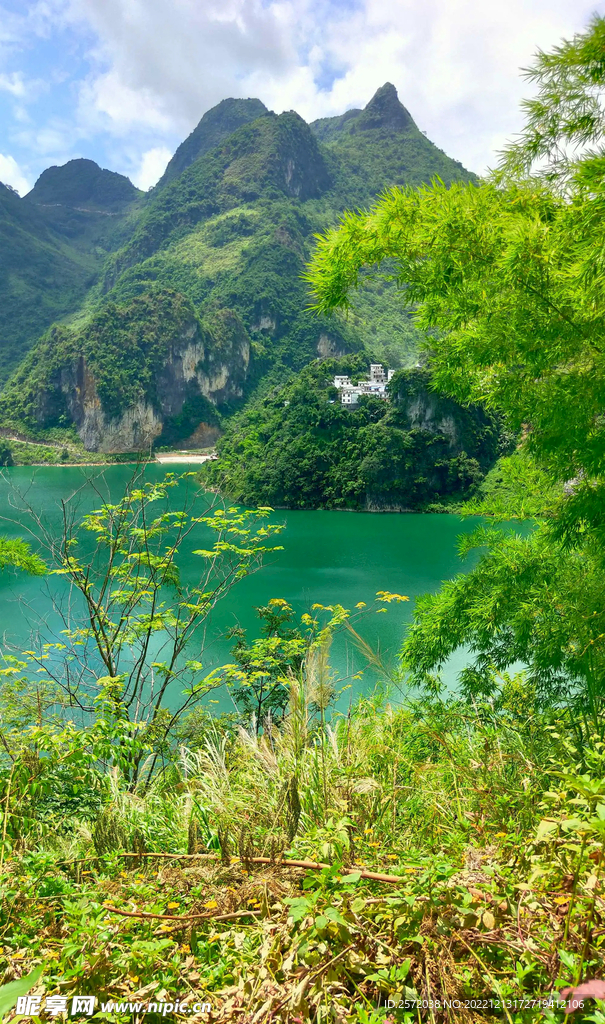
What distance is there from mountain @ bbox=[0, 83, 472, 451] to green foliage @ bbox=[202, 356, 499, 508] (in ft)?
18.9

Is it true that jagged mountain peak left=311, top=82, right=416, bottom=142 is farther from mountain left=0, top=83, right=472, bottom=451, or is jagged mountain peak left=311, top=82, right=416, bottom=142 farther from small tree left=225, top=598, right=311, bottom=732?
small tree left=225, top=598, right=311, bottom=732

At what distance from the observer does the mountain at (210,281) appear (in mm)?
47219

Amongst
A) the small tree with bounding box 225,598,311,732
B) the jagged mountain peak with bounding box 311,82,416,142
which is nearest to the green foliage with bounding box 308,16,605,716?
the small tree with bounding box 225,598,311,732

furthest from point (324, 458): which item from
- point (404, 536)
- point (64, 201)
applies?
point (64, 201)

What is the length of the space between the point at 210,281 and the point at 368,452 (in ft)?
157

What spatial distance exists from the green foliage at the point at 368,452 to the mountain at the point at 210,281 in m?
5.76

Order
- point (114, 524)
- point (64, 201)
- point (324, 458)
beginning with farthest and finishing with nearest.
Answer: point (64, 201) < point (324, 458) < point (114, 524)

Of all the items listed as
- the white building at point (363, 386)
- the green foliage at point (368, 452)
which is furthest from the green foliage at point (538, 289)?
the white building at point (363, 386)

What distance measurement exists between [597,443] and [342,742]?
50.6 inches

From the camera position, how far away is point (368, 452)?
27234mm

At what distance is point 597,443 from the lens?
1.68 metres

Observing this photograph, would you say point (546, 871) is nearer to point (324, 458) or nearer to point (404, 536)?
point (404, 536)

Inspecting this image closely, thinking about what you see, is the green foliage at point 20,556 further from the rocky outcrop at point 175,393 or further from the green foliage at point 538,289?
the rocky outcrop at point 175,393

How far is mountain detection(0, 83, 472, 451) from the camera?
47219 millimetres
